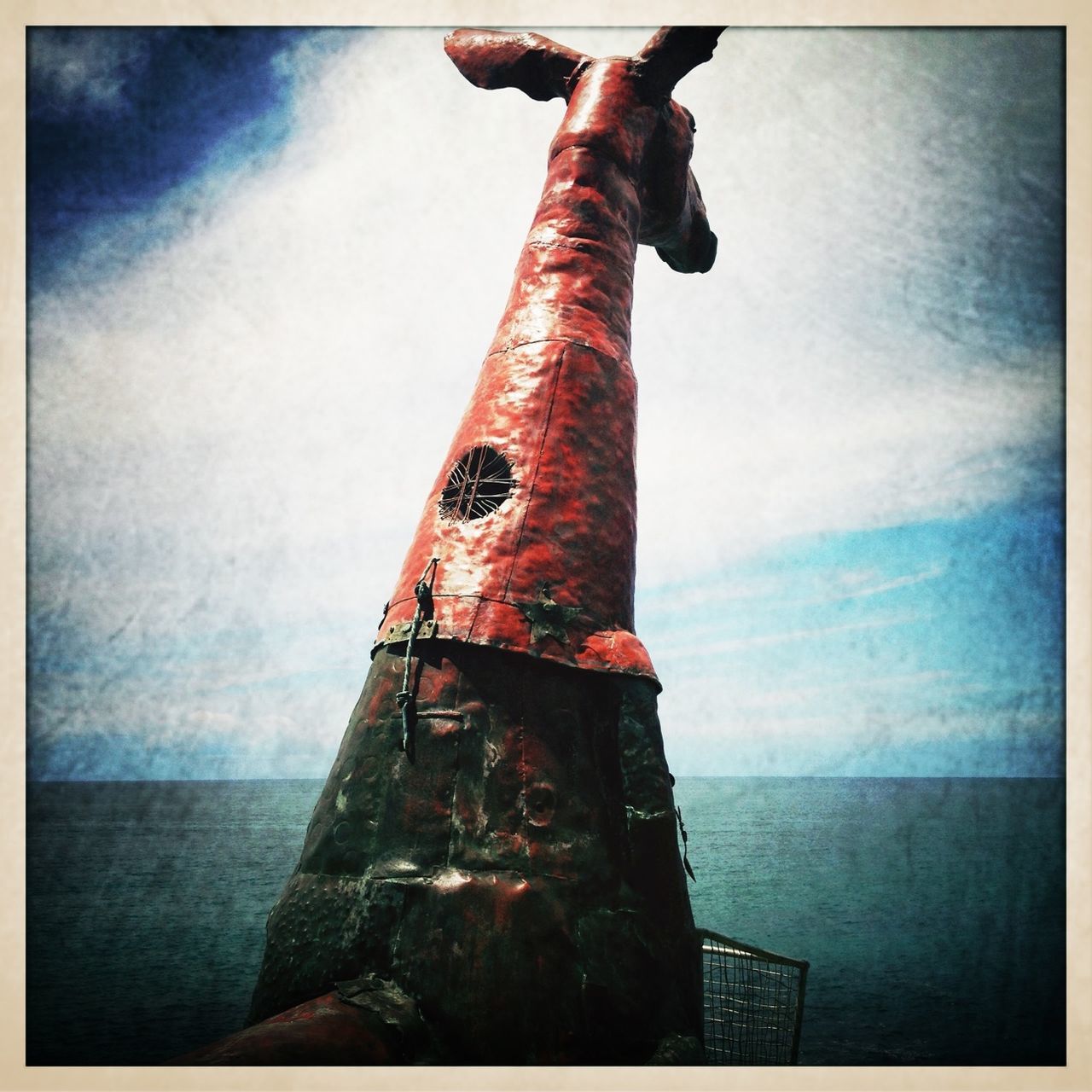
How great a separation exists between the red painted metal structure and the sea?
1.23m

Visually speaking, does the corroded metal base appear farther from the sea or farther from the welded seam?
the sea

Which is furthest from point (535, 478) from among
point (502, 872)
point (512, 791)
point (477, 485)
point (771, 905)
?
point (771, 905)

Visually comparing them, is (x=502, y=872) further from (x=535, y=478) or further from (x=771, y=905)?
(x=771, y=905)

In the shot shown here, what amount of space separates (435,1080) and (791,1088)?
4.69ft

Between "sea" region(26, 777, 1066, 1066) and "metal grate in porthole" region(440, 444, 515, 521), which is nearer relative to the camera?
"metal grate in porthole" region(440, 444, 515, 521)

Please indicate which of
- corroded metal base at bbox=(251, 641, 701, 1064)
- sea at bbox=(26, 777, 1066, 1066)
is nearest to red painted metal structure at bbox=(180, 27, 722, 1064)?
corroded metal base at bbox=(251, 641, 701, 1064)

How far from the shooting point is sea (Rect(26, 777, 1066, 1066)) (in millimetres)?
4129

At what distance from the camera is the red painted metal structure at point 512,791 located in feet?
10.1

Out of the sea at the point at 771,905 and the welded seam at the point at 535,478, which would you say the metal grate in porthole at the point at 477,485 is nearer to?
the welded seam at the point at 535,478

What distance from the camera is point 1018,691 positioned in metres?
4.44

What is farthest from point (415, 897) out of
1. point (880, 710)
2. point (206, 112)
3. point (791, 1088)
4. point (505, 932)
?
point (206, 112)

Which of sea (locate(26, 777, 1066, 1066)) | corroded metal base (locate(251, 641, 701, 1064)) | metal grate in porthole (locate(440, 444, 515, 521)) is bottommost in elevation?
sea (locate(26, 777, 1066, 1066))

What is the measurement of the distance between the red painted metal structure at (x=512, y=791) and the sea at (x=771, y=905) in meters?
1.23

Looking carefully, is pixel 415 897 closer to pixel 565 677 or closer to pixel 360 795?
pixel 360 795
